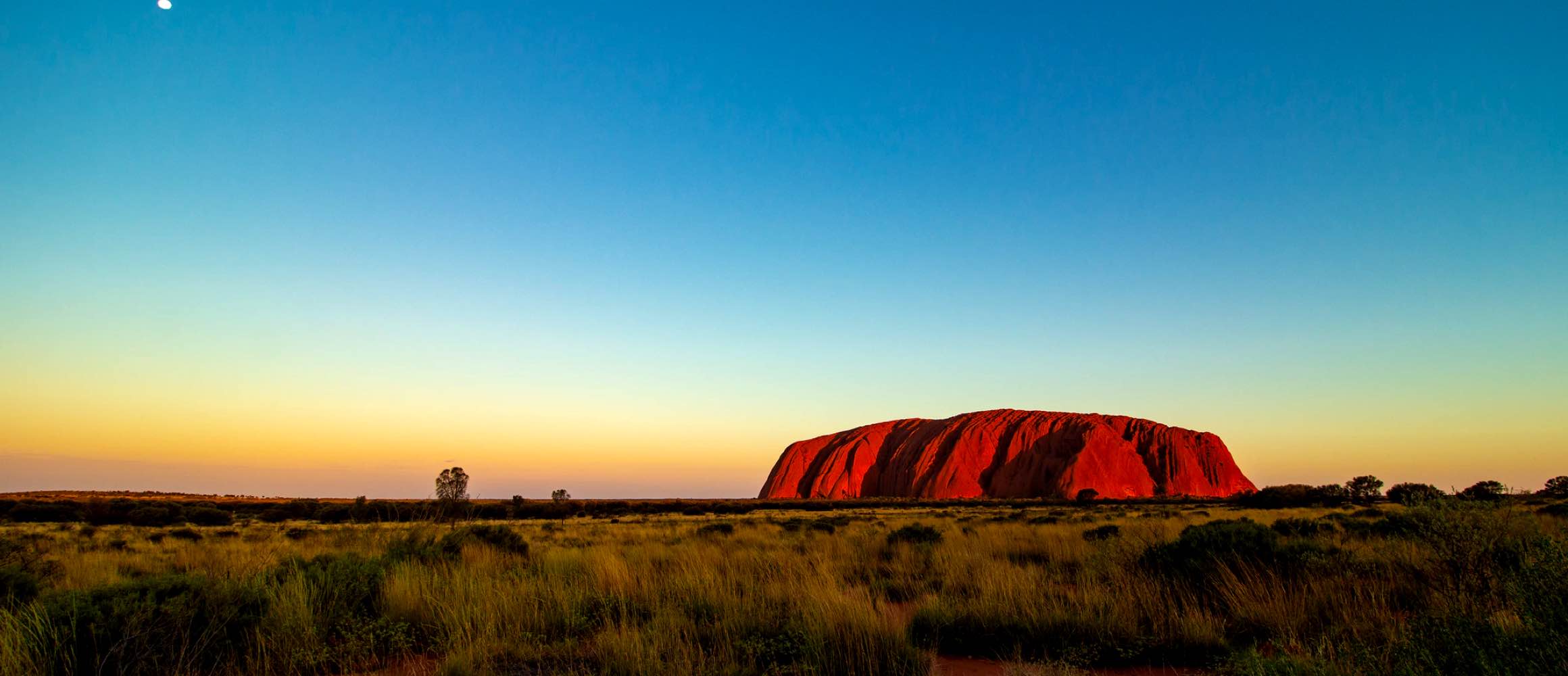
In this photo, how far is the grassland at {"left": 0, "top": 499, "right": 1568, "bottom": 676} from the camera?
4656 mm

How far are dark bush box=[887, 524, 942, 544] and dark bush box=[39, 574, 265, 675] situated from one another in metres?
12.3

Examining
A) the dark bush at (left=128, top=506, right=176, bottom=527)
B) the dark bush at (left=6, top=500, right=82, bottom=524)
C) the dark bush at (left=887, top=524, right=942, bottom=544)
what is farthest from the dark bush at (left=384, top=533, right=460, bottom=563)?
the dark bush at (left=6, top=500, right=82, bottom=524)

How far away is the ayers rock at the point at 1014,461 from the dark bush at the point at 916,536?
59.7m

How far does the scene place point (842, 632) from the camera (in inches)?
222

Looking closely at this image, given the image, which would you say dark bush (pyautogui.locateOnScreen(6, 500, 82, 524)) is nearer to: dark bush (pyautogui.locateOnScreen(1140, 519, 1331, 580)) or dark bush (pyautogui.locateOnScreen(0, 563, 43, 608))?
dark bush (pyautogui.locateOnScreen(0, 563, 43, 608))

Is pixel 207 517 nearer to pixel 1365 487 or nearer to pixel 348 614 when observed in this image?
pixel 348 614

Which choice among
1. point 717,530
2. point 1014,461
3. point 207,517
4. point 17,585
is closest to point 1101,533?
point 717,530

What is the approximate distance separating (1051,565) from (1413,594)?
15.9ft

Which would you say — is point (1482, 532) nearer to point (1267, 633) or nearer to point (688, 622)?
point (1267, 633)

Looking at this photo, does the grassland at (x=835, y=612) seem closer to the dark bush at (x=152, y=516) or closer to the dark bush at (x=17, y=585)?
the dark bush at (x=17, y=585)

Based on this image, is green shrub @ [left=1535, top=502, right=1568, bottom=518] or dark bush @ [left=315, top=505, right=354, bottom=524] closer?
green shrub @ [left=1535, top=502, right=1568, bottom=518]

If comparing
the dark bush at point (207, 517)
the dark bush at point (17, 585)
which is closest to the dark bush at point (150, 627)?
the dark bush at point (17, 585)

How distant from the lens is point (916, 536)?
16.7 m

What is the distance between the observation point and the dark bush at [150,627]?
4.98m
